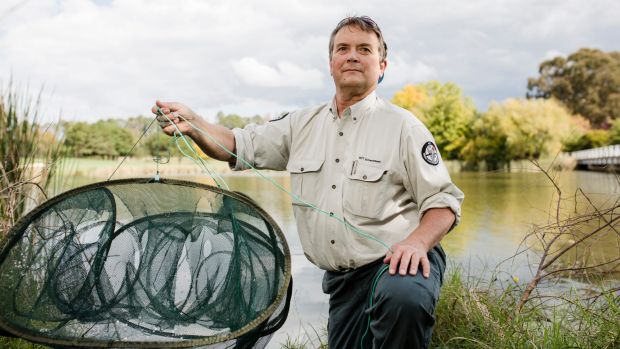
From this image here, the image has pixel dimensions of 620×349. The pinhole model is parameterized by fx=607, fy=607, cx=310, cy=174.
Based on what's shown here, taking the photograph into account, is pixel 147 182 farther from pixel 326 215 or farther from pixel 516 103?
pixel 516 103

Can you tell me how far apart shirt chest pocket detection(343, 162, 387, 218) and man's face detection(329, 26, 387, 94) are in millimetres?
344

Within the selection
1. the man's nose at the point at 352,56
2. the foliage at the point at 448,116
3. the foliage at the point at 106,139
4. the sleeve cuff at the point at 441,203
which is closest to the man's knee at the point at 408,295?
the sleeve cuff at the point at 441,203

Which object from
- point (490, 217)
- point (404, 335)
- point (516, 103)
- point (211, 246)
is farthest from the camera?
point (516, 103)

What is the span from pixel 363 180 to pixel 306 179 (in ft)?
0.94

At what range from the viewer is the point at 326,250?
247 centimetres

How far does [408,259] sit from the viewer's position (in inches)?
79.7

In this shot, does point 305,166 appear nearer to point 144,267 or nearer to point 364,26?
point 364,26

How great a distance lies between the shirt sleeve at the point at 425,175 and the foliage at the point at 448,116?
148ft

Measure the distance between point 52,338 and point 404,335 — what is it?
119 cm

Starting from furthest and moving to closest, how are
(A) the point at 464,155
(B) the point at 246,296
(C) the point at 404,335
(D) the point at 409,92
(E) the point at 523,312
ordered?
(D) the point at 409,92 < (A) the point at 464,155 < (E) the point at 523,312 < (B) the point at 246,296 < (C) the point at 404,335

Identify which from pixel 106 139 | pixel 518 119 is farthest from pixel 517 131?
pixel 106 139

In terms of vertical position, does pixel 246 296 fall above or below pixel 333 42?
below

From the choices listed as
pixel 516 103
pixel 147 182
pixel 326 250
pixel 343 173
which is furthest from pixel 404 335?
pixel 516 103

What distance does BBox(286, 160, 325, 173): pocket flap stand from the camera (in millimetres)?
2568
